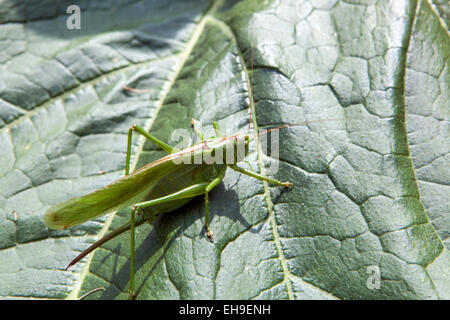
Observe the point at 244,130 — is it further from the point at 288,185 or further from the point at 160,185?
the point at 160,185

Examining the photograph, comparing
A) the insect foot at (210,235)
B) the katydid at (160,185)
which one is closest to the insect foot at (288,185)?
the katydid at (160,185)

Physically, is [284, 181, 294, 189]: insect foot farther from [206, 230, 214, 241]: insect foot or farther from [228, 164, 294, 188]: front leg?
[206, 230, 214, 241]: insect foot

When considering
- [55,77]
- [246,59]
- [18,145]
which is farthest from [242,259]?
[55,77]

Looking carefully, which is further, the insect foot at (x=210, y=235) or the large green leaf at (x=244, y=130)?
the insect foot at (x=210, y=235)

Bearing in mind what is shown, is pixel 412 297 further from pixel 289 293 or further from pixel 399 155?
pixel 399 155

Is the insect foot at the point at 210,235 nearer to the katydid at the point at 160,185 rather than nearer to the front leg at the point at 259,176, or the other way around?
the katydid at the point at 160,185
